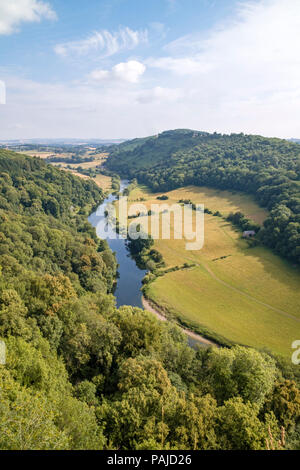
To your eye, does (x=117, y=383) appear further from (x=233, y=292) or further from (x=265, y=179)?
(x=265, y=179)

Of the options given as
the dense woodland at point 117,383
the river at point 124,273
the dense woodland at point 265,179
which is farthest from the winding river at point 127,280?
the dense woodland at point 265,179

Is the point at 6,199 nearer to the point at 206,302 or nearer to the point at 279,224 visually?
the point at 206,302

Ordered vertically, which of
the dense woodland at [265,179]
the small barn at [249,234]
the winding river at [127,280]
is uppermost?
the dense woodland at [265,179]

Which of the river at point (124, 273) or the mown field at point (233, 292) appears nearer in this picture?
the mown field at point (233, 292)

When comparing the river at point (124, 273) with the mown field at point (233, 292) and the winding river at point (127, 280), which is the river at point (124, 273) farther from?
the mown field at point (233, 292)

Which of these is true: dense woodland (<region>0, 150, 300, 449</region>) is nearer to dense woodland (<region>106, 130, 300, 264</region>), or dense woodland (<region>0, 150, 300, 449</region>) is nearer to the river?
the river

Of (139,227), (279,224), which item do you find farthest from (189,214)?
(279,224)

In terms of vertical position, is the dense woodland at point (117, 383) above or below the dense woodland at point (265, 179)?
below
